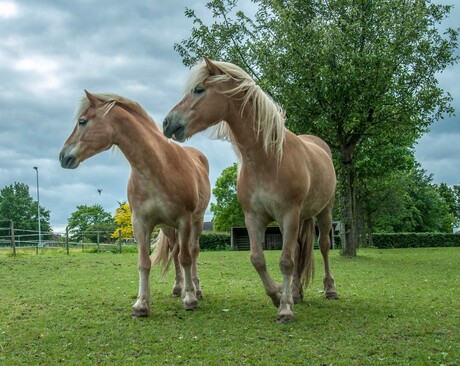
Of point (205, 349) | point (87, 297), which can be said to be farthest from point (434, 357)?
point (87, 297)

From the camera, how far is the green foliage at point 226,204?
55.6 m

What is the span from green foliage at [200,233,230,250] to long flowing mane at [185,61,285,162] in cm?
3230

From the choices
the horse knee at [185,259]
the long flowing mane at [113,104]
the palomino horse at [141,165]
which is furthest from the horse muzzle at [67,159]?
the horse knee at [185,259]

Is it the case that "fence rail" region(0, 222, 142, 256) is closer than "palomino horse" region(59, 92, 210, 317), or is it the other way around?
"palomino horse" region(59, 92, 210, 317)

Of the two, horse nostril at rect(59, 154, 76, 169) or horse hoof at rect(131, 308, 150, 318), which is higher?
horse nostril at rect(59, 154, 76, 169)

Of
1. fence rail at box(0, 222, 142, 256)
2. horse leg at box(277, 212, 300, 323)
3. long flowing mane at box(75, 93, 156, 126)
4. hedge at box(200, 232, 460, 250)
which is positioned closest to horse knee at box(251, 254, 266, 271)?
horse leg at box(277, 212, 300, 323)

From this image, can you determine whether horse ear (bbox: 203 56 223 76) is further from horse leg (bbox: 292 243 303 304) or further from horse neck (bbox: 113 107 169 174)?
horse leg (bbox: 292 243 303 304)

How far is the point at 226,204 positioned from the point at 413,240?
880 inches

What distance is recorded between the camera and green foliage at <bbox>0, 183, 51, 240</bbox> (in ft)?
234

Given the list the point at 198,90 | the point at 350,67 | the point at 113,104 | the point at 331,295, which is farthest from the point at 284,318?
the point at 350,67

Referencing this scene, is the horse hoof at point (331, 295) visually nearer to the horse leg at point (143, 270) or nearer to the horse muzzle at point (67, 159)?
the horse leg at point (143, 270)

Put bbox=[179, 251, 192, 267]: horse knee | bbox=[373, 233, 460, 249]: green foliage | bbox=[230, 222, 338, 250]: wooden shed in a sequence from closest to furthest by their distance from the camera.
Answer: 1. bbox=[179, 251, 192, 267]: horse knee
2. bbox=[230, 222, 338, 250]: wooden shed
3. bbox=[373, 233, 460, 249]: green foliage

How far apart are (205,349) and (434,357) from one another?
1916 millimetres

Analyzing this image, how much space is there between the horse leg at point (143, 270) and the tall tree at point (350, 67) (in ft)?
38.4
